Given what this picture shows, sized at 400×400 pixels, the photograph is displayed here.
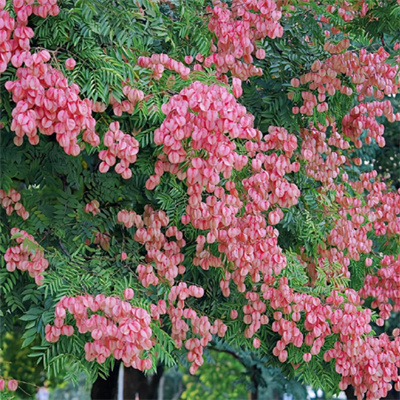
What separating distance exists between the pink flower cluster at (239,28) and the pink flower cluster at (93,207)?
5.10 feet

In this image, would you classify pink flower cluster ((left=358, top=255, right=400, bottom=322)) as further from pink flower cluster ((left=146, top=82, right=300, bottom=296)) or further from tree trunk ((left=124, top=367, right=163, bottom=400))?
tree trunk ((left=124, top=367, right=163, bottom=400))

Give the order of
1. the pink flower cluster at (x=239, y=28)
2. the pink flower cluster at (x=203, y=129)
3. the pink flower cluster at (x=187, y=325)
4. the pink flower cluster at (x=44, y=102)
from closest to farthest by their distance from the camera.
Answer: the pink flower cluster at (x=44, y=102) → the pink flower cluster at (x=203, y=129) → the pink flower cluster at (x=239, y=28) → the pink flower cluster at (x=187, y=325)

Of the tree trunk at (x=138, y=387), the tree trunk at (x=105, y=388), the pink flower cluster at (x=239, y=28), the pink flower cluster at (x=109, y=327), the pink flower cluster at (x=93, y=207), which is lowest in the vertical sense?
the tree trunk at (x=138, y=387)

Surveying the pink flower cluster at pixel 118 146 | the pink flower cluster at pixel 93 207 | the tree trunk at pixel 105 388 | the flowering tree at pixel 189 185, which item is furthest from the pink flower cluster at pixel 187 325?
the tree trunk at pixel 105 388

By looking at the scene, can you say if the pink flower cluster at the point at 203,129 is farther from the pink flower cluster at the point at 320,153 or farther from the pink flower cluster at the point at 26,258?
the pink flower cluster at the point at 320,153

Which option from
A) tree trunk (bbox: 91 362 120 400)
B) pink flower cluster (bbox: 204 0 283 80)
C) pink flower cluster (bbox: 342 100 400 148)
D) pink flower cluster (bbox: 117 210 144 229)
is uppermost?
pink flower cluster (bbox: 204 0 283 80)

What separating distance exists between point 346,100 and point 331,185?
1.04 m

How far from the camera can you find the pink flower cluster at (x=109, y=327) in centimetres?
513

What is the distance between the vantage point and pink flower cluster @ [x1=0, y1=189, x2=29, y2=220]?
6.07 m

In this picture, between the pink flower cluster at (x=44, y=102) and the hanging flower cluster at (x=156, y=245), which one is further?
the hanging flower cluster at (x=156, y=245)

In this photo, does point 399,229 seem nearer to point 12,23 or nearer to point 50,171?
point 50,171

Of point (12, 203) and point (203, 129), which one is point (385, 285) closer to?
point (203, 129)

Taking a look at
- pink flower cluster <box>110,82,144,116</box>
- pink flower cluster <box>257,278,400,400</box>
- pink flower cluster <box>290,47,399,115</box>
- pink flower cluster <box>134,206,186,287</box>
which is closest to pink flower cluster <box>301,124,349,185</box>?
pink flower cluster <box>290,47,399,115</box>

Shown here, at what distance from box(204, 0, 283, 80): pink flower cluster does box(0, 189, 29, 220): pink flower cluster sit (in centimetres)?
195
